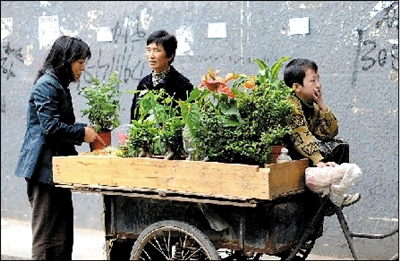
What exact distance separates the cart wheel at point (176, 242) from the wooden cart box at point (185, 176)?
221 mm

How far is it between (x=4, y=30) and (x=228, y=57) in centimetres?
268

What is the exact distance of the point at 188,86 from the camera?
4.98 meters

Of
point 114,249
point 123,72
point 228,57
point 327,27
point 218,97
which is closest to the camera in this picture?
point 218,97

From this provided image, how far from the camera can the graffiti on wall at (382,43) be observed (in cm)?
564

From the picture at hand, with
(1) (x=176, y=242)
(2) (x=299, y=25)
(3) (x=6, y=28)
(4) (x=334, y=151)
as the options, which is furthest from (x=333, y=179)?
(3) (x=6, y=28)

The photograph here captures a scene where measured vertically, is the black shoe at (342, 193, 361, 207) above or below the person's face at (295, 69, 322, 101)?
below

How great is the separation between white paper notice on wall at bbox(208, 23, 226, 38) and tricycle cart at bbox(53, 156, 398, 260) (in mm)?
2525

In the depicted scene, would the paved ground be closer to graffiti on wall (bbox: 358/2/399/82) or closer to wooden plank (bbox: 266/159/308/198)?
graffiti on wall (bbox: 358/2/399/82)

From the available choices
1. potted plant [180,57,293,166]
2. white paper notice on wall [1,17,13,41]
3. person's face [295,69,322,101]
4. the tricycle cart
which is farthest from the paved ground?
potted plant [180,57,293,166]

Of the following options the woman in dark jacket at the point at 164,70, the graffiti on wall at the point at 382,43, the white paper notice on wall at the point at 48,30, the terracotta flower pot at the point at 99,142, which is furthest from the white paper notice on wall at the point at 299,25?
the white paper notice on wall at the point at 48,30

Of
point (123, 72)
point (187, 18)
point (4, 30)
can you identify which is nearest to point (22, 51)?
point (4, 30)

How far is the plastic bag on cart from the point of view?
377 centimetres

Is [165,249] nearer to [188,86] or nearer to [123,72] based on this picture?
[188,86]

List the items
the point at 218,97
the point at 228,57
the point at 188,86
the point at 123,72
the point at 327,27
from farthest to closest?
1. the point at 123,72
2. the point at 228,57
3. the point at 327,27
4. the point at 188,86
5. the point at 218,97
